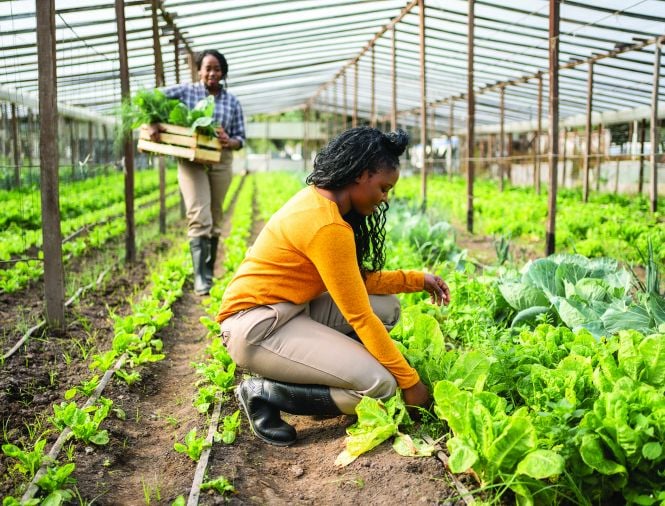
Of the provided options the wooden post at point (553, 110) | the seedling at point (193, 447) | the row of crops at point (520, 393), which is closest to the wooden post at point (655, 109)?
the wooden post at point (553, 110)

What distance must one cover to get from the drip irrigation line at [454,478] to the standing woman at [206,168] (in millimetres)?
3331

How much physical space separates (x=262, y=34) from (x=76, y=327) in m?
6.83

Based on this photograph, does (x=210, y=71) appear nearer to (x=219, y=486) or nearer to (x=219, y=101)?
(x=219, y=101)

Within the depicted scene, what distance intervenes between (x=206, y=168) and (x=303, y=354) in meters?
3.06

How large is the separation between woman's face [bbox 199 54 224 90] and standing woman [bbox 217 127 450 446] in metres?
2.77

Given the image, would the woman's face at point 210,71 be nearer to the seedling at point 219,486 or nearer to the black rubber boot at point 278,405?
the black rubber boot at point 278,405

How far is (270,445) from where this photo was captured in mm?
2844

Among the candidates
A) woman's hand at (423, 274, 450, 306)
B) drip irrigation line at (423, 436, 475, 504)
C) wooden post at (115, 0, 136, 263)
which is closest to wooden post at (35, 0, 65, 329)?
wooden post at (115, 0, 136, 263)

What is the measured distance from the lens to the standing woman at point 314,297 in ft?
8.50

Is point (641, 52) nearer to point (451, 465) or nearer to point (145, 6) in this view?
point (145, 6)

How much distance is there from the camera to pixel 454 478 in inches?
89.2

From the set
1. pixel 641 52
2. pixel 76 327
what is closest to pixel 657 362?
pixel 76 327

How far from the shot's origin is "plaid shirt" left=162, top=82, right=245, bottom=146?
5.52 meters

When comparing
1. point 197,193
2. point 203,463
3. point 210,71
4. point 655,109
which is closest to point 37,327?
point 197,193
